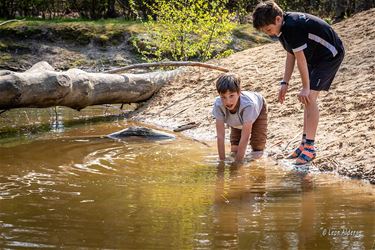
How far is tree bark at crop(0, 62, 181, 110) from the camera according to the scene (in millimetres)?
7815

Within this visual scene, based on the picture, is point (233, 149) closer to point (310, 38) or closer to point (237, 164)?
point (237, 164)

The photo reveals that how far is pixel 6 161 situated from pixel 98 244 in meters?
3.28

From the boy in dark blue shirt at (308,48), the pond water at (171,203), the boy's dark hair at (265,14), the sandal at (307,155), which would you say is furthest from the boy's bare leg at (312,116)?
the boy's dark hair at (265,14)

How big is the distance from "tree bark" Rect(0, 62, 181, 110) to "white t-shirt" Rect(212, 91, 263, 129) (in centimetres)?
301

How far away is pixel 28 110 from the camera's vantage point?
36.8 ft

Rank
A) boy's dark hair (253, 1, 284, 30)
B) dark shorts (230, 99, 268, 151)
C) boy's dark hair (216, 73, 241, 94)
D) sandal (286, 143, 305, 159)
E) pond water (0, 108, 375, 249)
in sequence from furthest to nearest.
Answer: dark shorts (230, 99, 268, 151) → sandal (286, 143, 305, 159) → boy's dark hair (216, 73, 241, 94) → boy's dark hair (253, 1, 284, 30) → pond water (0, 108, 375, 249)

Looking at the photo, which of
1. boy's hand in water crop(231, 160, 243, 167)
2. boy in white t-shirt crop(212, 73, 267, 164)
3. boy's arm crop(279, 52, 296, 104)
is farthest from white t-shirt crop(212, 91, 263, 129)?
boy's hand in water crop(231, 160, 243, 167)

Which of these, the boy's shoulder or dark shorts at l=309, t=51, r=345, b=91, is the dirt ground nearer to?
dark shorts at l=309, t=51, r=345, b=91

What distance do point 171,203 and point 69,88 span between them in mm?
4497

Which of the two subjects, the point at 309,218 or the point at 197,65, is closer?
the point at 309,218

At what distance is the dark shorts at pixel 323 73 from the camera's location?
5.83m

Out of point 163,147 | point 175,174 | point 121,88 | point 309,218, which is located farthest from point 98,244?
point 121,88

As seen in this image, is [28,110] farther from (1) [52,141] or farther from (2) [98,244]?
(2) [98,244]

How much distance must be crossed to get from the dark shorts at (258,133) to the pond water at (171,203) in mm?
378
